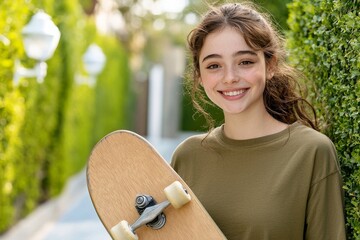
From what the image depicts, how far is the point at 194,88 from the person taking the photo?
2535 millimetres

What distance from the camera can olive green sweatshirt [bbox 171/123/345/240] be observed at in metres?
2.07

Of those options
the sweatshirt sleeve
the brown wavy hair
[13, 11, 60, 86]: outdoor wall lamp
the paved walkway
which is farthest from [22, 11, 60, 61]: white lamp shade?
the sweatshirt sleeve

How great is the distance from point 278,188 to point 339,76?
434 mm

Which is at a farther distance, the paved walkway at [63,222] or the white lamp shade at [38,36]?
the paved walkway at [63,222]

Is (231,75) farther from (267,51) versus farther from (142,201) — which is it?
(142,201)

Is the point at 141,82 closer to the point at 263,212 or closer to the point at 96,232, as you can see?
the point at 96,232

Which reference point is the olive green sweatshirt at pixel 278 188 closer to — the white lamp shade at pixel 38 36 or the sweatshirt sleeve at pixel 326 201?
the sweatshirt sleeve at pixel 326 201

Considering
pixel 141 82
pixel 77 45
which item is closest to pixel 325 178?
pixel 77 45

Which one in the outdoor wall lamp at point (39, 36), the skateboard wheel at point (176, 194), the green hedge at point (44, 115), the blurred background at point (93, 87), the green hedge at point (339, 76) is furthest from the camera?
the green hedge at point (44, 115)

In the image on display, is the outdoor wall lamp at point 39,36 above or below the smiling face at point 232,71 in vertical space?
below

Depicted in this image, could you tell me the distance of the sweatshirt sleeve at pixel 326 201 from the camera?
206cm

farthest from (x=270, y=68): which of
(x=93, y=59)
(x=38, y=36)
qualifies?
(x=93, y=59)

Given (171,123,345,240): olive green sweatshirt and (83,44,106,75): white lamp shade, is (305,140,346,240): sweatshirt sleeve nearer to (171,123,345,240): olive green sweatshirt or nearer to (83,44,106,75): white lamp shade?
(171,123,345,240): olive green sweatshirt

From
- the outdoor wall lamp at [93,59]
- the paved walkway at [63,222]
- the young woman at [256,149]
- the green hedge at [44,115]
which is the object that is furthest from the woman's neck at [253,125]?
the outdoor wall lamp at [93,59]
